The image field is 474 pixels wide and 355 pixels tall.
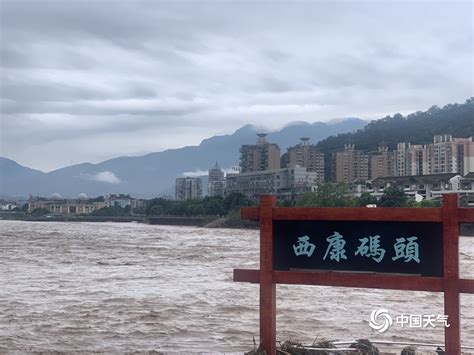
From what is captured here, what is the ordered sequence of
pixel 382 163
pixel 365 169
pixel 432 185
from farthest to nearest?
pixel 365 169 < pixel 382 163 < pixel 432 185

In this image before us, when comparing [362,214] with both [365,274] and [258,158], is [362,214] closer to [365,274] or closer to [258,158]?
[365,274]

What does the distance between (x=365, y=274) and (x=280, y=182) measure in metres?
84.4

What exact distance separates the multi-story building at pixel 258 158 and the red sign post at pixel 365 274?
100973mm

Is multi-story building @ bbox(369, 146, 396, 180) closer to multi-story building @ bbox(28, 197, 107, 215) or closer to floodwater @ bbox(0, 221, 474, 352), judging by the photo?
multi-story building @ bbox(28, 197, 107, 215)

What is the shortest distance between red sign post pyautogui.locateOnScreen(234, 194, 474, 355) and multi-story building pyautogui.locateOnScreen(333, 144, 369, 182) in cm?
8811

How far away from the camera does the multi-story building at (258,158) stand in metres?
107

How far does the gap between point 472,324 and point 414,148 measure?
7681cm

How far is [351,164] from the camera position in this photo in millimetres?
94750

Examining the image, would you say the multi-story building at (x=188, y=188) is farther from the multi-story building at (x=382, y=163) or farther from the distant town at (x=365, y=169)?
the multi-story building at (x=382, y=163)

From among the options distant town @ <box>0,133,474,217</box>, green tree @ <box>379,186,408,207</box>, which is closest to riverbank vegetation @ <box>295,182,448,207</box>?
green tree @ <box>379,186,408,207</box>

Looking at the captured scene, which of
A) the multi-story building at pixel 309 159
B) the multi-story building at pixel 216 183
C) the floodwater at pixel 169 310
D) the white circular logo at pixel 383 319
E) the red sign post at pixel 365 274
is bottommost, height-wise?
the floodwater at pixel 169 310

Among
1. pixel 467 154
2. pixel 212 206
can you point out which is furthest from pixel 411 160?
pixel 212 206

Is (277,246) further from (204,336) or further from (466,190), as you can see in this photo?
(466,190)

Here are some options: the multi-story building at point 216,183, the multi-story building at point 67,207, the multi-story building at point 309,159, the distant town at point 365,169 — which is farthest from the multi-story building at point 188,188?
the multi-story building at point 309,159
